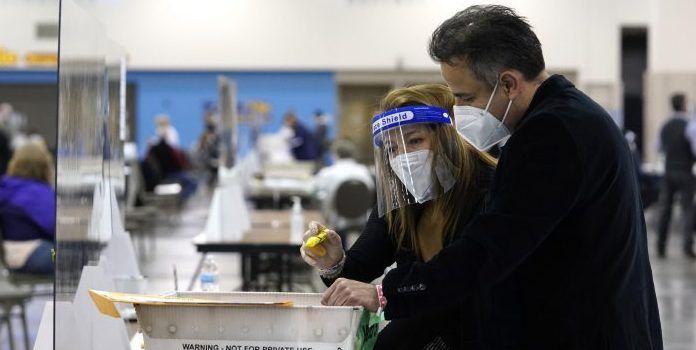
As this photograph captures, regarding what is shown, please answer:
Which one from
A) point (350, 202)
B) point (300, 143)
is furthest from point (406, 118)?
point (300, 143)

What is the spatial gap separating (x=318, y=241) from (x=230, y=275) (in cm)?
721

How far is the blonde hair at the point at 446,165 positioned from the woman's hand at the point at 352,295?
428mm

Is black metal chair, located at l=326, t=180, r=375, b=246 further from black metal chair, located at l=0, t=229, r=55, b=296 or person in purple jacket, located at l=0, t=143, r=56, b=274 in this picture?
black metal chair, located at l=0, t=229, r=55, b=296

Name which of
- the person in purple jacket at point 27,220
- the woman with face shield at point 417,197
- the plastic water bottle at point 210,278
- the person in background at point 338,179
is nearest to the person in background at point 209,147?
the person in background at point 338,179

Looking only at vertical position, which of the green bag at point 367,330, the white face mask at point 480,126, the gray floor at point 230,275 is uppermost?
the white face mask at point 480,126

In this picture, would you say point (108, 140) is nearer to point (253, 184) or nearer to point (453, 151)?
point (453, 151)

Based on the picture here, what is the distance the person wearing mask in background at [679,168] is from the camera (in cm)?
1094

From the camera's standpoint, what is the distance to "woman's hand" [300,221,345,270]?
239cm

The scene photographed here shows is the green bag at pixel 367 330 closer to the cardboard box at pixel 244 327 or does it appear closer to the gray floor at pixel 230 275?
the cardboard box at pixel 244 327

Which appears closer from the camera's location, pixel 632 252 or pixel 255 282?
pixel 632 252

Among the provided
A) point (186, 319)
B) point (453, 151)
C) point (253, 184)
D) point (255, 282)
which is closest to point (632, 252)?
point (453, 151)

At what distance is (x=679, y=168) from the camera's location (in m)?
11.1

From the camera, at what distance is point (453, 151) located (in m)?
2.38

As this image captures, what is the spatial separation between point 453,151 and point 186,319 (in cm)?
75
